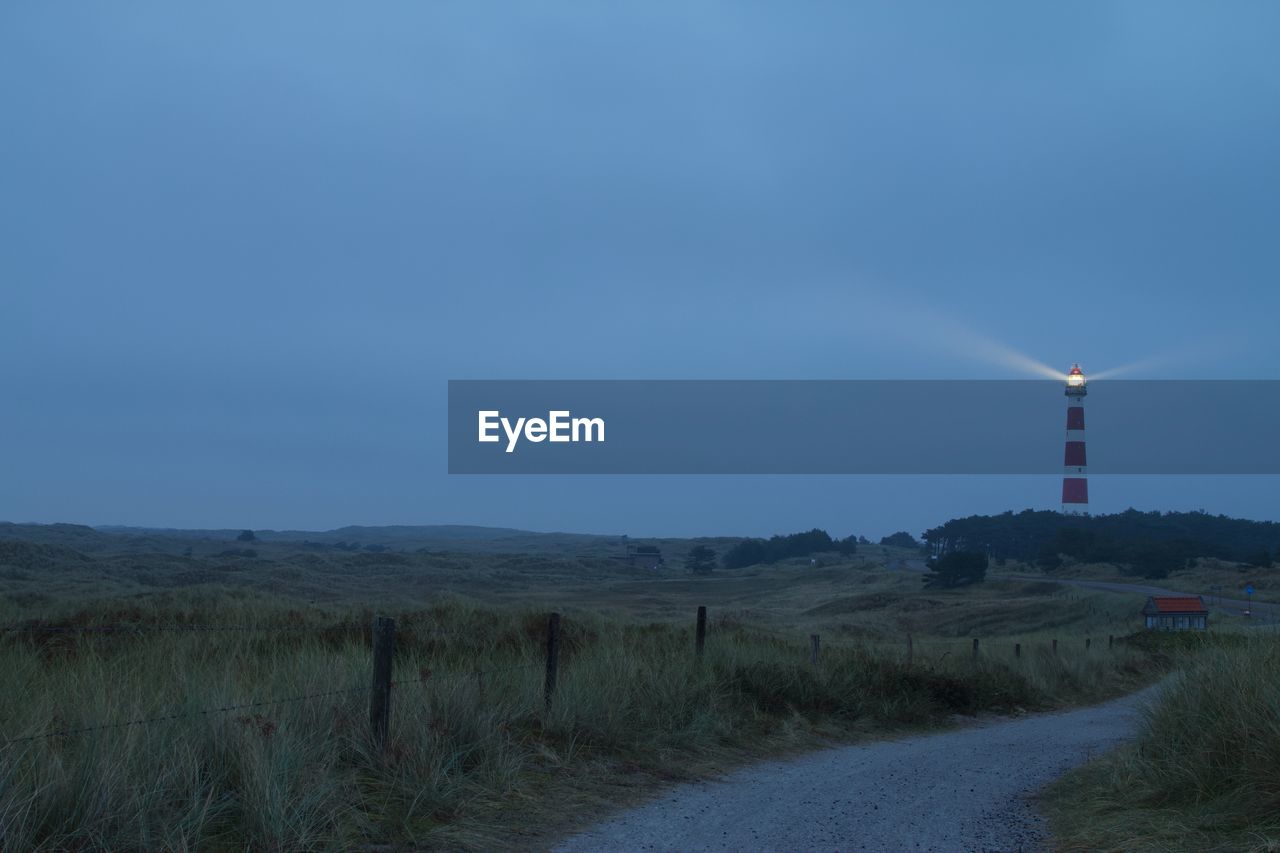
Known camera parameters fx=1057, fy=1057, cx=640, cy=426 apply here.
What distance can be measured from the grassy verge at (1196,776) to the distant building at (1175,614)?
3414 cm

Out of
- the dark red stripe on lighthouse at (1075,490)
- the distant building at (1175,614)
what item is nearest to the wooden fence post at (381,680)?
the distant building at (1175,614)

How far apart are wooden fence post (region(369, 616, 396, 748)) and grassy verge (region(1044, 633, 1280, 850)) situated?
530 cm

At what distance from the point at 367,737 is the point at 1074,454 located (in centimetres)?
7352

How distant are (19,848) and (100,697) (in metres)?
1.84

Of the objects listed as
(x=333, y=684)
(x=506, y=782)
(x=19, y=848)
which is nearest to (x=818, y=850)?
(x=506, y=782)

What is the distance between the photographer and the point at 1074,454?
7419 cm

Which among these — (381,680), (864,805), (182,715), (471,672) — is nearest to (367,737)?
(381,680)

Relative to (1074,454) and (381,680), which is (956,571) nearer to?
(1074,454)

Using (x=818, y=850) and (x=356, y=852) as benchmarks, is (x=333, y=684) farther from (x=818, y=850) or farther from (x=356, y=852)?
(x=818, y=850)

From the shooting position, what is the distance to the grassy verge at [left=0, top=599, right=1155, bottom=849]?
6277mm

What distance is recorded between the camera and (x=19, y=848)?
5.52 meters

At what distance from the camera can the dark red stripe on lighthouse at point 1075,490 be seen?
2854 inches

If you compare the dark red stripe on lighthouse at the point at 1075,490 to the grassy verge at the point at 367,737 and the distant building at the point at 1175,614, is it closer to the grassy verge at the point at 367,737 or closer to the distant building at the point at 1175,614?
the distant building at the point at 1175,614

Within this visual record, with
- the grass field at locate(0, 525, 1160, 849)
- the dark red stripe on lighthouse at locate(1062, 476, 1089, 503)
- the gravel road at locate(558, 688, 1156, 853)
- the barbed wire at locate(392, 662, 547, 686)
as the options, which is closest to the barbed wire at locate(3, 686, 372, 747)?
the grass field at locate(0, 525, 1160, 849)
